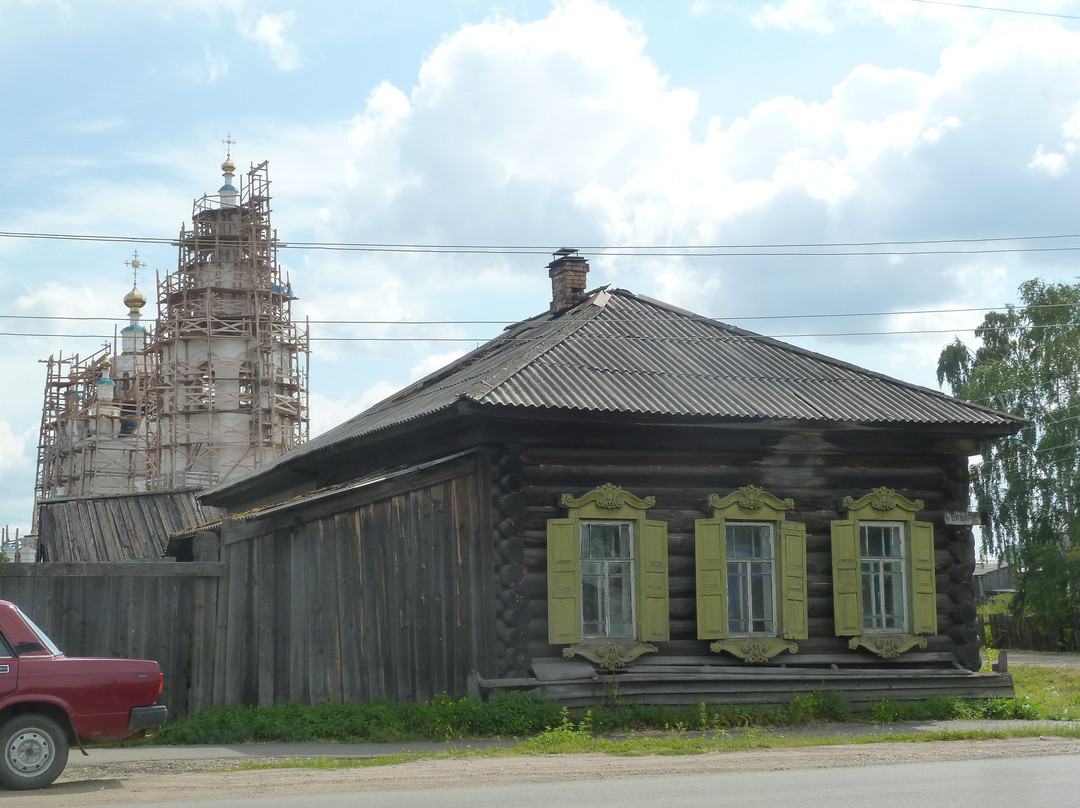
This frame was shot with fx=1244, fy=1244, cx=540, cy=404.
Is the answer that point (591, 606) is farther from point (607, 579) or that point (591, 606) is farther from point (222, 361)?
point (222, 361)

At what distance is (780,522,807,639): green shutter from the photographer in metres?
14.7

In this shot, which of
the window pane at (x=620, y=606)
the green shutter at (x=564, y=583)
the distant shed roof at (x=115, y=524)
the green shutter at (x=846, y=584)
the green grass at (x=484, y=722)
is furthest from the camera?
the distant shed roof at (x=115, y=524)

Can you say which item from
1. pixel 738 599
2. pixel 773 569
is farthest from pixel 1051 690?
pixel 738 599

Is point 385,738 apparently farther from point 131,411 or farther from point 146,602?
point 131,411

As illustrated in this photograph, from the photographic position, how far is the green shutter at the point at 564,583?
1367cm

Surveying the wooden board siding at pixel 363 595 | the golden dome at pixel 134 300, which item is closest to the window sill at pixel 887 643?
the wooden board siding at pixel 363 595

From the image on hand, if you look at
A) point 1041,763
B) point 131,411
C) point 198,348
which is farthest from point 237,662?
point 131,411

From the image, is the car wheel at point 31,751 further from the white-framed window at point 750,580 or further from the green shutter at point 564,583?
the white-framed window at point 750,580

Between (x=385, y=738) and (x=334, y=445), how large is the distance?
4.63 m

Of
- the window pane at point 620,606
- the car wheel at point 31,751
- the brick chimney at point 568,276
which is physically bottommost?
the car wheel at point 31,751

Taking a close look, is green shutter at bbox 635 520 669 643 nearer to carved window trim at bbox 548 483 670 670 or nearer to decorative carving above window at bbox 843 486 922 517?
carved window trim at bbox 548 483 670 670

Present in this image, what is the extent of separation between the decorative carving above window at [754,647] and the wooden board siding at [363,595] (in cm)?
286

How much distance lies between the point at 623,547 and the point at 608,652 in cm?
127

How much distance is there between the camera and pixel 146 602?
14242 mm
